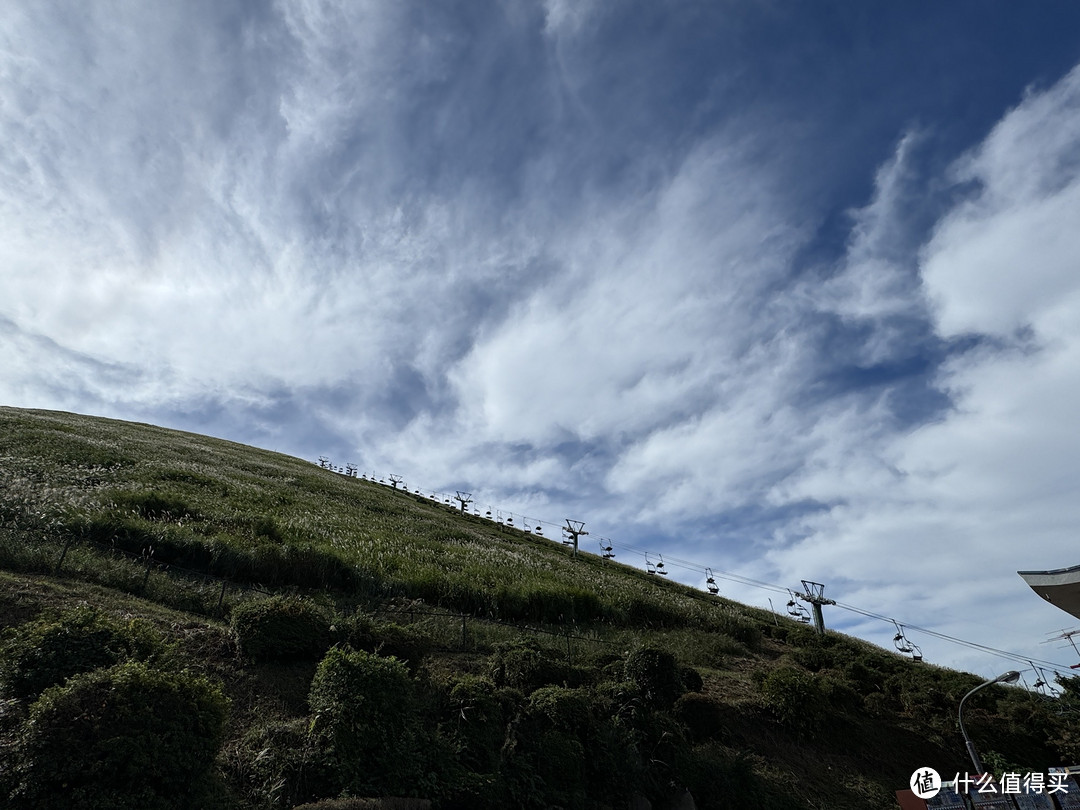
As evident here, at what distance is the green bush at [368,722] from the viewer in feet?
28.3

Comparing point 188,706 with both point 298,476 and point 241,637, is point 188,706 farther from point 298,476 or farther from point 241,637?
point 298,476

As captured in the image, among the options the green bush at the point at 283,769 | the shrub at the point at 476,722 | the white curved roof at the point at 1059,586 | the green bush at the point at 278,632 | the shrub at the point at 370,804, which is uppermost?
the white curved roof at the point at 1059,586

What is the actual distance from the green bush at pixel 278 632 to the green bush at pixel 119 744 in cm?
351

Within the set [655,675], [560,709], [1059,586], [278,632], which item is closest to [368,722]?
[278,632]

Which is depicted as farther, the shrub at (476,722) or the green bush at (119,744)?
the shrub at (476,722)

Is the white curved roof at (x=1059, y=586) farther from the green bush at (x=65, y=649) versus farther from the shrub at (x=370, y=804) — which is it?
the green bush at (x=65, y=649)

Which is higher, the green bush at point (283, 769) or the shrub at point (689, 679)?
the shrub at point (689, 679)

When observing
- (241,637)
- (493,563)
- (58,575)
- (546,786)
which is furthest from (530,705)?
(493,563)

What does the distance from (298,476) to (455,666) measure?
34365mm

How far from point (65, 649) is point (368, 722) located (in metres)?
4.63

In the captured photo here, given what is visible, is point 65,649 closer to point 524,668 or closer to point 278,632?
point 278,632

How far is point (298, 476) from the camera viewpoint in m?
43.6

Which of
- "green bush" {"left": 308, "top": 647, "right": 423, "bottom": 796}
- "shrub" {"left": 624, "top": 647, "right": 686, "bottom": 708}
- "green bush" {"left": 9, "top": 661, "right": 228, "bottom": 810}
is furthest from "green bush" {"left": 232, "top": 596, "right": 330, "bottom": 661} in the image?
"shrub" {"left": 624, "top": 647, "right": 686, "bottom": 708}

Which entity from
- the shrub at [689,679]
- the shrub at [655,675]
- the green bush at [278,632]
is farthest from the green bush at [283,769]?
the shrub at [689,679]
